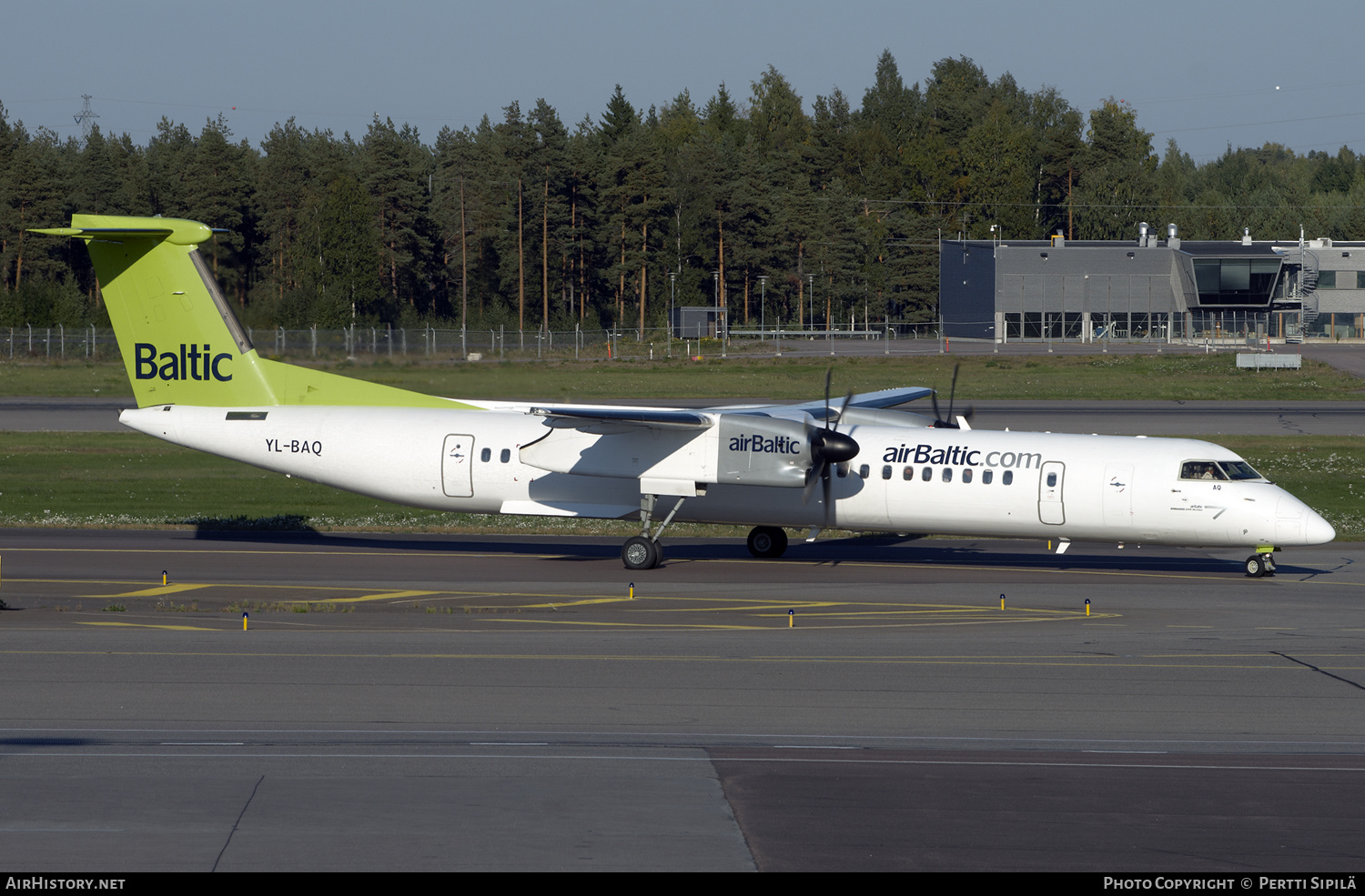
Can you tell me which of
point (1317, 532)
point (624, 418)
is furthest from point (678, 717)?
point (1317, 532)

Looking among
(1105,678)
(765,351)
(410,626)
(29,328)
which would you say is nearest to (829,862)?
(1105,678)

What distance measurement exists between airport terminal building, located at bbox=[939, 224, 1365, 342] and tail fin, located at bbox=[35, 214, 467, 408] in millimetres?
80223

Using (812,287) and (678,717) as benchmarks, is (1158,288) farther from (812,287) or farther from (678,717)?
(678,717)

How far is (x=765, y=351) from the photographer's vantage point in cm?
8575

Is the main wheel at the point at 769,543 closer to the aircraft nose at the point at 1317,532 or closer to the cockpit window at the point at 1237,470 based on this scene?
the cockpit window at the point at 1237,470

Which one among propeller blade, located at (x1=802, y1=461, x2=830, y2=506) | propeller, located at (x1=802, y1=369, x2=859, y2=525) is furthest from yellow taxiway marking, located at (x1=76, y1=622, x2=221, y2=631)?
propeller, located at (x1=802, y1=369, x2=859, y2=525)

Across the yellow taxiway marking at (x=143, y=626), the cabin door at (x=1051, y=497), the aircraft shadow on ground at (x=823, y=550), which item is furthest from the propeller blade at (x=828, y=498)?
the yellow taxiway marking at (x=143, y=626)

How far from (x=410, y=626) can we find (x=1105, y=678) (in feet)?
30.5

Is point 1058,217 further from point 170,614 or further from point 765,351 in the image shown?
point 170,614

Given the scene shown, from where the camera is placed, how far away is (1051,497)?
21.9 metres

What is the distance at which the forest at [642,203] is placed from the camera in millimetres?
84062

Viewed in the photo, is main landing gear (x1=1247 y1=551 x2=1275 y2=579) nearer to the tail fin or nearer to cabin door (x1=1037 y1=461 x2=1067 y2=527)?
cabin door (x1=1037 y1=461 x2=1067 y2=527)

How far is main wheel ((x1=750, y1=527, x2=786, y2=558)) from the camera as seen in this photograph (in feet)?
80.3

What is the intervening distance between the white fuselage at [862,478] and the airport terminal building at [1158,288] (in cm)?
7761
